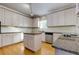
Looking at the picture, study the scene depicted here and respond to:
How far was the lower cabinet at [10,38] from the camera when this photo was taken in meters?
1.04

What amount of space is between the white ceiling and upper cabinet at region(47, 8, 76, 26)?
0.22 ft

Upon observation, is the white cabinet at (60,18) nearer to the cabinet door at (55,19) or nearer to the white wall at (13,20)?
the cabinet door at (55,19)

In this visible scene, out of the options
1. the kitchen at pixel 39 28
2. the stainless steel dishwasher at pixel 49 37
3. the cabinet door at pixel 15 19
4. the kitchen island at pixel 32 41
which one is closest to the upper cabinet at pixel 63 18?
the kitchen at pixel 39 28

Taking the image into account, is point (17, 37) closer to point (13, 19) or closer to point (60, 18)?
point (13, 19)

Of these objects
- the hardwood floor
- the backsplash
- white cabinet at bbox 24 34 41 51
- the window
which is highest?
the window

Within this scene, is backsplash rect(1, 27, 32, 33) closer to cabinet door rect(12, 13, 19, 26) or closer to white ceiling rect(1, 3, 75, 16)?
cabinet door rect(12, 13, 19, 26)

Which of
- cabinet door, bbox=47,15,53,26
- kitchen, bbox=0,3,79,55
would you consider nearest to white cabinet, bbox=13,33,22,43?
kitchen, bbox=0,3,79,55

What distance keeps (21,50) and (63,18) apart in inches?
25.3

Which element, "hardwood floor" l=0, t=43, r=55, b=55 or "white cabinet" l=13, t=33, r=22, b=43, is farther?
"white cabinet" l=13, t=33, r=22, b=43

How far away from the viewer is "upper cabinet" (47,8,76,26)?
0.98 meters

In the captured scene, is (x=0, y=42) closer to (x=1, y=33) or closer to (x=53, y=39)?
(x=1, y=33)

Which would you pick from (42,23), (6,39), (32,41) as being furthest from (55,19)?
(6,39)
